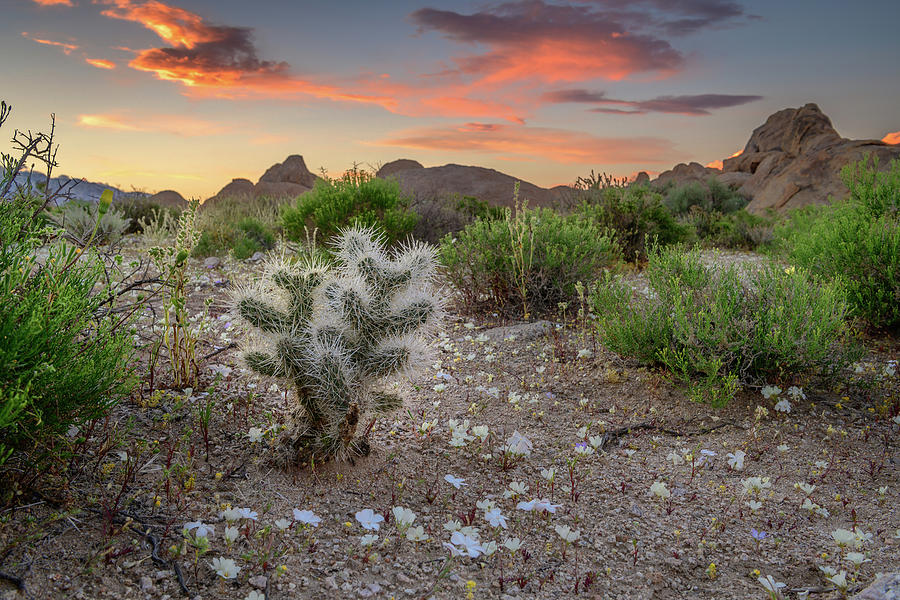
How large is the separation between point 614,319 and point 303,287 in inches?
115

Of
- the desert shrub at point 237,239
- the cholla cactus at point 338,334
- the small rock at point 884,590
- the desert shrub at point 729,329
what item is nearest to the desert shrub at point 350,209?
the desert shrub at point 237,239

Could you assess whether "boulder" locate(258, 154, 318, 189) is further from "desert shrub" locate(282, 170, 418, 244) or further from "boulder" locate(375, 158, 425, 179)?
"desert shrub" locate(282, 170, 418, 244)

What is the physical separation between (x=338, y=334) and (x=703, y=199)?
26505 millimetres

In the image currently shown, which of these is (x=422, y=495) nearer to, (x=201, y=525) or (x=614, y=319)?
(x=201, y=525)

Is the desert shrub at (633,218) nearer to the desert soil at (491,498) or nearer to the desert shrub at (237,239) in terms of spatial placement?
the desert soil at (491,498)

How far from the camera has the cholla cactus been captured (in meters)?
3.23

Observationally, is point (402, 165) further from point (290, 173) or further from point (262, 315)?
point (262, 315)

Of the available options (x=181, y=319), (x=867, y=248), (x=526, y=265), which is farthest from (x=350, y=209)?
(x=867, y=248)

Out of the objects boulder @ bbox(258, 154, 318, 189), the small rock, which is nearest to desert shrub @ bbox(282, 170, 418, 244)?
the small rock

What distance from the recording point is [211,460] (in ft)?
11.2

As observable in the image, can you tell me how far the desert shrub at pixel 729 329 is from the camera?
4633 mm

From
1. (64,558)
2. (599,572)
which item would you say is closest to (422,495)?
(599,572)

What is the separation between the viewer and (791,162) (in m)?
31.9

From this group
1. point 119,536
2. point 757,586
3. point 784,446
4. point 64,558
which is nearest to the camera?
point 64,558
